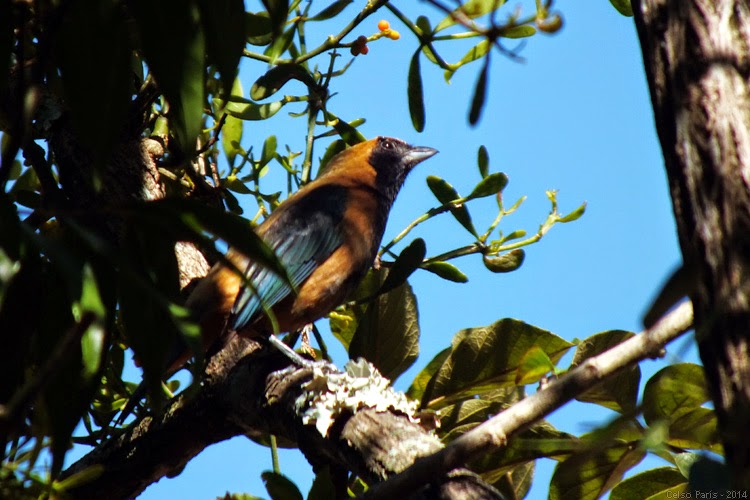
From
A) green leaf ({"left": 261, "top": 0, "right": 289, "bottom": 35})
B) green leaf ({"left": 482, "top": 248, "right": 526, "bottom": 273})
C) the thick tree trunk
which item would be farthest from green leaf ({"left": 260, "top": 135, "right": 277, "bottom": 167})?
the thick tree trunk

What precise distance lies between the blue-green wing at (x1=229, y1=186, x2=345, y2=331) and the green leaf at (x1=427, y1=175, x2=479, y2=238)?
1.14 m

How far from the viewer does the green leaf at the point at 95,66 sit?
1.89m

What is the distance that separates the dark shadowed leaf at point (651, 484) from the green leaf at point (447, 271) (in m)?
1.09

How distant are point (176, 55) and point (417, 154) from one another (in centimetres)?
420

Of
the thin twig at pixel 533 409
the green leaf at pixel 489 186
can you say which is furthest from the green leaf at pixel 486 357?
the thin twig at pixel 533 409

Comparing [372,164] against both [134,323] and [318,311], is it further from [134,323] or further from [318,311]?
[134,323]

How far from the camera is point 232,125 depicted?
3982 millimetres

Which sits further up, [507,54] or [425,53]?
[425,53]

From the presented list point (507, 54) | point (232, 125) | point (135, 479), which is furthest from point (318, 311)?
point (507, 54)

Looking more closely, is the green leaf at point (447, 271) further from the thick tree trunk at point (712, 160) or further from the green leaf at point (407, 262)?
the thick tree trunk at point (712, 160)

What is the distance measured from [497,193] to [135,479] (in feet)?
5.76

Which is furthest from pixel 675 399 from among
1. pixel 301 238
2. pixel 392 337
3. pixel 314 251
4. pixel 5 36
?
pixel 301 238

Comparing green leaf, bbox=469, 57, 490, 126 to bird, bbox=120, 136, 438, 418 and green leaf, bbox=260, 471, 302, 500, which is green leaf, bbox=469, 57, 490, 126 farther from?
bird, bbox=120, 136, 438, 418

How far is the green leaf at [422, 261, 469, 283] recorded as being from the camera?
141 inches
